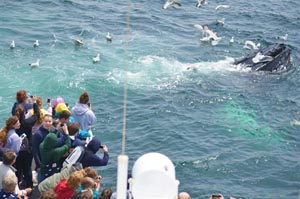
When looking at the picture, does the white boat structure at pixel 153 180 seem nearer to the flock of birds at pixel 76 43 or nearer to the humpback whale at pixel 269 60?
the flock of birds at pixel 76 43

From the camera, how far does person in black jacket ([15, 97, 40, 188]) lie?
43.4 ft

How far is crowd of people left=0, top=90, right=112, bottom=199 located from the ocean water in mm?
4339

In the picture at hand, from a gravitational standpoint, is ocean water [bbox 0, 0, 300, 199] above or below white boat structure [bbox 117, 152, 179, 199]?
below

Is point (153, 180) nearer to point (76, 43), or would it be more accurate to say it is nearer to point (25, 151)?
point (25, 151)

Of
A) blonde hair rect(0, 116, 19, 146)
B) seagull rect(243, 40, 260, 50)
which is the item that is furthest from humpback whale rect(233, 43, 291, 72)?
blonde hair rect(0, 116, 19, 146)

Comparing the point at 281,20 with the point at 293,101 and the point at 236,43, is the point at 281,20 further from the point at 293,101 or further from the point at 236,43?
the point at 293,101

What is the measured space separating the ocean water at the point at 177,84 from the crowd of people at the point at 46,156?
14.2 feet

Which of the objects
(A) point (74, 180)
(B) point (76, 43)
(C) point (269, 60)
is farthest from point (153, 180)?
(B) point (76, 43)

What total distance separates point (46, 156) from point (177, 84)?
50.8 feet

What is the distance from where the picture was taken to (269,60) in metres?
29.8

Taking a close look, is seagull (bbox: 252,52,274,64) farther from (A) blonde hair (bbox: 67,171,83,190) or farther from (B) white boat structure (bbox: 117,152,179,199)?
(B) white boat structure (bbox: 117,152,179,199)

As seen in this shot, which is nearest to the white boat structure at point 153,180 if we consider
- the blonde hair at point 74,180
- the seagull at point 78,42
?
the blonde hair at point 74,180

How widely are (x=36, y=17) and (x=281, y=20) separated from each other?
50.7ft

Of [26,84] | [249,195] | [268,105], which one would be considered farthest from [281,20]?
[249,195]
